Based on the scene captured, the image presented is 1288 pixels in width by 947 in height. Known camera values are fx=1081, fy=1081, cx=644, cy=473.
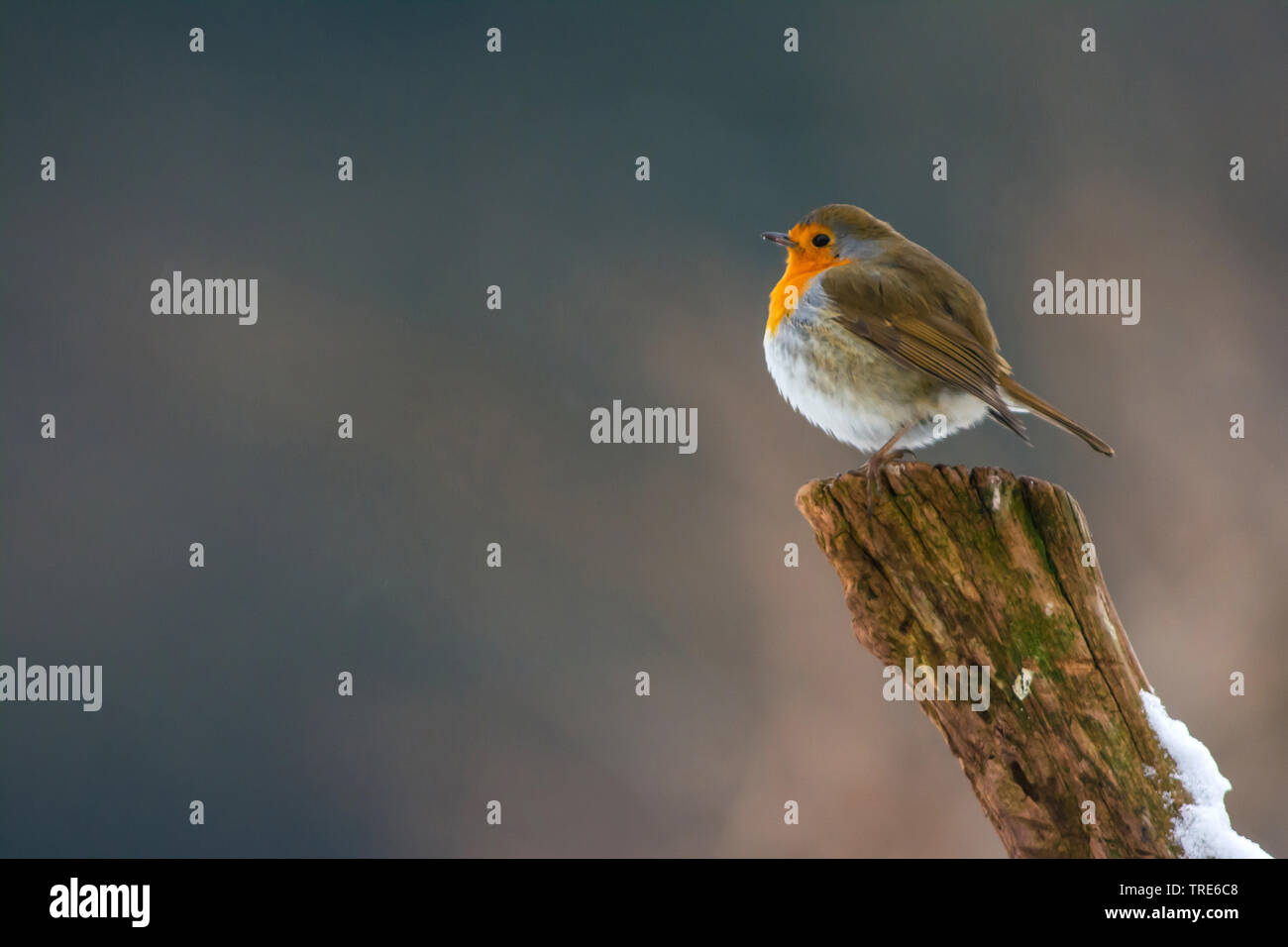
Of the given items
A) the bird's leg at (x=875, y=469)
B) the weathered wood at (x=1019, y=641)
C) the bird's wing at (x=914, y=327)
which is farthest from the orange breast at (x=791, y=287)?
the weathered wood at (x=1019, y=641)

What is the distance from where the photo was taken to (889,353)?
397 centimetres

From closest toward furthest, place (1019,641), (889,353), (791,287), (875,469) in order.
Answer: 1. (1019,641)
2. (875,469)
3. (889,353)
4. (791,287)

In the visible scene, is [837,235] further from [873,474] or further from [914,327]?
[873,474]

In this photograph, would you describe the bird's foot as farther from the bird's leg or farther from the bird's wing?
the bird's wing

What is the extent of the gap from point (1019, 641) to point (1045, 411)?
97 cm

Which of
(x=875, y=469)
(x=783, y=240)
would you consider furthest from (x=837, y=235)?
(x=875, y=469)

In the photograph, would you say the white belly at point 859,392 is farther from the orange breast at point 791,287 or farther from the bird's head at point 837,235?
the bird's head at point 837,235

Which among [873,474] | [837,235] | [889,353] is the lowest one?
[873,474]

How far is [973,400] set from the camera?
3939 millimetres

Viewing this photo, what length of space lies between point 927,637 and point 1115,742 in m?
0.61

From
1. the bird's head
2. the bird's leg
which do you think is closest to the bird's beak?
the bird's head

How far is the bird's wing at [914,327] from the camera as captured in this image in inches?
153
